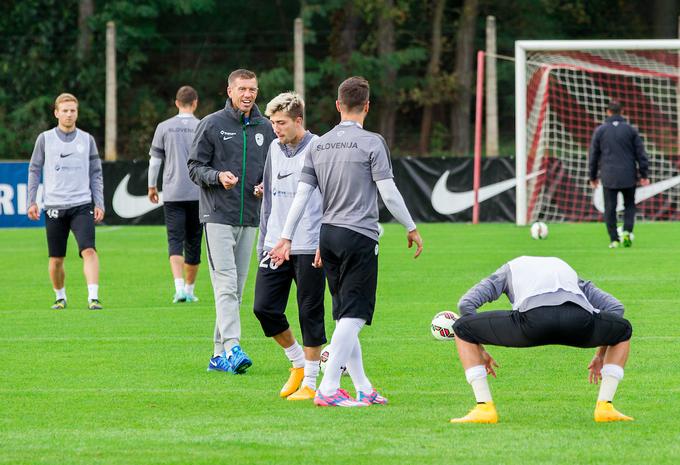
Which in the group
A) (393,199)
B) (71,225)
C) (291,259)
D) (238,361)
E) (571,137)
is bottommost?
(238,361)

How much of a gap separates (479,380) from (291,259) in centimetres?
177

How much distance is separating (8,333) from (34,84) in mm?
29172

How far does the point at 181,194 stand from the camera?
13281 mm

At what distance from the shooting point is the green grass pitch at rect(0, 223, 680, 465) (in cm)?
634

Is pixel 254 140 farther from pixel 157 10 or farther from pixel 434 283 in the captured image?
pixel 157 10

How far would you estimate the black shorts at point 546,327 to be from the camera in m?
6.53

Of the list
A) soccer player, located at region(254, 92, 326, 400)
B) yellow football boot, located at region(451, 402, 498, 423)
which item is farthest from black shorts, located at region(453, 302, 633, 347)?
soccer player, located at region(254, 92, 326, 400)

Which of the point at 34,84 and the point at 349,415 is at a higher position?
the point at 34,84

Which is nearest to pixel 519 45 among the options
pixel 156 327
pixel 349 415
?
pixel 156 327

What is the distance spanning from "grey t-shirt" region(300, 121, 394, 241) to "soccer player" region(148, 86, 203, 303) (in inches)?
229

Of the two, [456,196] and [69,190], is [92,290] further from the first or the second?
[456,196]

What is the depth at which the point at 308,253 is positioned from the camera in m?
8.01

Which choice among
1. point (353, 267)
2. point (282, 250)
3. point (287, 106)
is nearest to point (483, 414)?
point (353, 267)

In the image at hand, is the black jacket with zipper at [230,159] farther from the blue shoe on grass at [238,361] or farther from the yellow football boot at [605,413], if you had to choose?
the yellow football boot at [605,413]
